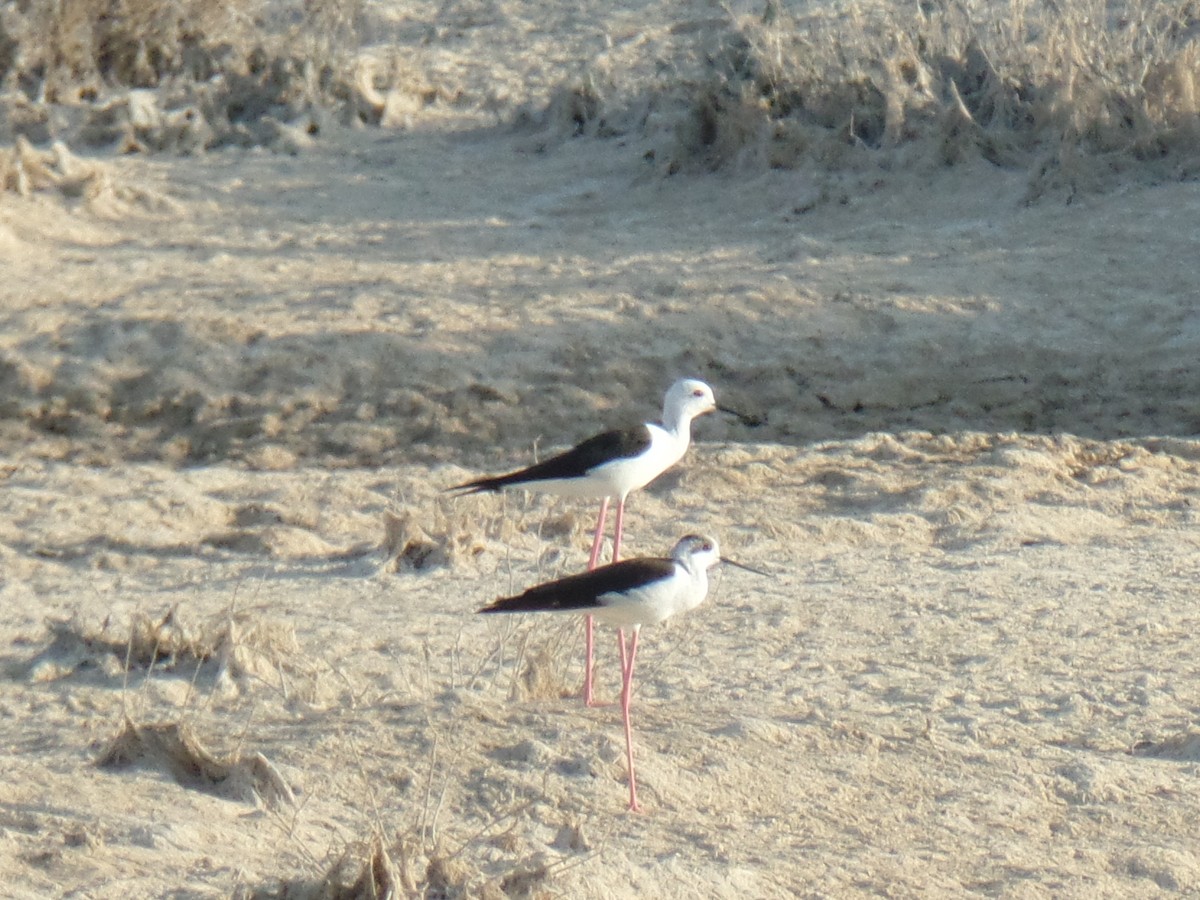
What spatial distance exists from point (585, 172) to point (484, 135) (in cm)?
138

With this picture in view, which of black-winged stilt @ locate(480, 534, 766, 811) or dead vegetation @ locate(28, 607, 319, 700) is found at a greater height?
black-winged stilt @ locate(480, 534, 766, 811)

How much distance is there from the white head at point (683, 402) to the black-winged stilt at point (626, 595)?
1334 mm

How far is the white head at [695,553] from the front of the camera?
4.14 metres

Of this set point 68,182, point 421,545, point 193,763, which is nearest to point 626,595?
point 193,763

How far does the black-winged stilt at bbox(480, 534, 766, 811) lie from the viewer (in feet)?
12.8

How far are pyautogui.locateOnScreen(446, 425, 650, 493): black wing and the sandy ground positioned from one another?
40 cm

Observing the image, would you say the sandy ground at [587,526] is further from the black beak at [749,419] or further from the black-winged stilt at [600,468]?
the black-winged stilt at [600,468]

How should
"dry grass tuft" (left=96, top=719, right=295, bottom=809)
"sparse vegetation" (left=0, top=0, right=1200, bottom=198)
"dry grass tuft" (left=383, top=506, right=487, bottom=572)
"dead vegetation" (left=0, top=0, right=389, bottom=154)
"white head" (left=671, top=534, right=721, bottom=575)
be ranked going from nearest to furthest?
"dry grass tuft" (left=96, top=719, right=295, bottom=809) < "white head" (left=671, top=534, right=721, bottom=575) < "dry grass tuft" (left=383, top=506, right=487, bottom=572) < "sparse vegetation" (left=0, top=0, right=1200, bottom=198) < "dead vegetation" (left=0, top=0, right=389, bottom=154)

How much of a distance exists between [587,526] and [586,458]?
1537 mm

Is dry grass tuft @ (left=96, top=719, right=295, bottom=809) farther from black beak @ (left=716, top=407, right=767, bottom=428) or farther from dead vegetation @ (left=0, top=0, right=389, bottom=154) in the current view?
dead vegetation @ (left=0, top=0, right=389, bottom=154)

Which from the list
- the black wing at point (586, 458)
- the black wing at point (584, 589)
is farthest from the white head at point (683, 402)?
the black wing at point (584, 589)

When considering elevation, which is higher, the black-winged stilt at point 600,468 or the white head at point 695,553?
the white head at point 695,553

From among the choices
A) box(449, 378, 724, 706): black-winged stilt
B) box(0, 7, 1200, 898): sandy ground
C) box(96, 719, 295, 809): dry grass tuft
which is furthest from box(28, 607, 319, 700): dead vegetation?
box(96, 719, 295, 809): dry grass tuft

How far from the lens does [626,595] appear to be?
12.9 ft
